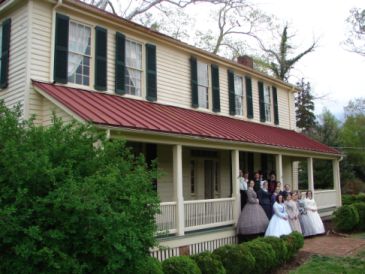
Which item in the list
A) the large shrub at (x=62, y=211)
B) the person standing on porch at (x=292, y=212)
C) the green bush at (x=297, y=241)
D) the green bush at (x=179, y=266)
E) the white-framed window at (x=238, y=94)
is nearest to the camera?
the large shrub at (x=62, y=211)

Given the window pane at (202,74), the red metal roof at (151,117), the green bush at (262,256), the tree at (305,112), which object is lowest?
the green bush at (262,256)

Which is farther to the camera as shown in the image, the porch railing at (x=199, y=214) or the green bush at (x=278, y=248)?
Answer: the porch railing at (x=199, y=214)

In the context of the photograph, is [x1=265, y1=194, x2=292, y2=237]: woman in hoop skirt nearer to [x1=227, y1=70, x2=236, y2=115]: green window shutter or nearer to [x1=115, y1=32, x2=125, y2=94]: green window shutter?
[x1=227, y1=70, x2=236, y2=115]: green window shutter

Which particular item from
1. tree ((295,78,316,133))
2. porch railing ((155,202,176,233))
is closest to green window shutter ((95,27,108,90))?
porch railing ((155,202,176,233))

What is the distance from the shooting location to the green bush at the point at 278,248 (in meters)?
10.5

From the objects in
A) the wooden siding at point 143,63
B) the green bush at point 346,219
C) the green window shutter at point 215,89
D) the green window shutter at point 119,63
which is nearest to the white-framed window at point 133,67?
the wooden siding at point 143,63

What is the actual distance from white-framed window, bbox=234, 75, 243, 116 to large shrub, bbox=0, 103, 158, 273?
1252cm

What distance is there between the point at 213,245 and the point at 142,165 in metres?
6.41

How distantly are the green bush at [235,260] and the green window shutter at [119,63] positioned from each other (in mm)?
5895

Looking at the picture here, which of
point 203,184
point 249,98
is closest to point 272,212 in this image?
point 203,184

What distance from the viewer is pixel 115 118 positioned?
33.8ft

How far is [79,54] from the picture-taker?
12.1 meters

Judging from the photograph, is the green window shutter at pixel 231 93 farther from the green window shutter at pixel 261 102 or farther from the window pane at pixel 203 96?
the green window shutter at pixel 261 102

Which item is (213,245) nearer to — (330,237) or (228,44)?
(330,237)
